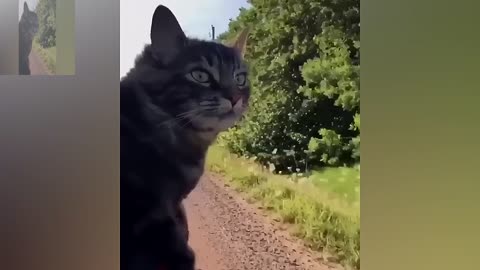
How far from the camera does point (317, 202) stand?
1881 millimetres

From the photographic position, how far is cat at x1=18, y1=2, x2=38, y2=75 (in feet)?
7.29

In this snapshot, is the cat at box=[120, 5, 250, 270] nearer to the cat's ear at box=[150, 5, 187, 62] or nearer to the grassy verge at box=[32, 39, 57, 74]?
the cat's ear at box=[150, 5, 187, 62]

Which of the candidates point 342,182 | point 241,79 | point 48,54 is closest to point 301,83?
point 241,79

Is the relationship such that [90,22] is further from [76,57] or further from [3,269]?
[3,269]

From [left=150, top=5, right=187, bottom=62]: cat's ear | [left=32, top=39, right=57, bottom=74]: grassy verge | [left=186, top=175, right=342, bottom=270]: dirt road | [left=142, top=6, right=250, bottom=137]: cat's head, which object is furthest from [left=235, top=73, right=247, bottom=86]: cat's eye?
[left=32, top=39, right=57, bottom=74]: grassy verge

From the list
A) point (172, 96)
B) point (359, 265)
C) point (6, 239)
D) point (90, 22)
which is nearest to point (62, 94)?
point (90, 22)

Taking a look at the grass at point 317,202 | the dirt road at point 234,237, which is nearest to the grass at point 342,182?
the grass at point 317,202

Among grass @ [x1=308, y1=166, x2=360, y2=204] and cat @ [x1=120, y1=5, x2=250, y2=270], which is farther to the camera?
cat @ [x1=120, y1=5, x2=250, y2=270]

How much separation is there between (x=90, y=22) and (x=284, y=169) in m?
0.90

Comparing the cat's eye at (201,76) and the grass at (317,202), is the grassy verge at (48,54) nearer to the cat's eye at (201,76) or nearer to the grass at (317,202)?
the cat's eye at (201,76)

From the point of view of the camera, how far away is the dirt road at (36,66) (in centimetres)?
220

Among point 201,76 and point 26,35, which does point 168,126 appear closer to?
point 201,76

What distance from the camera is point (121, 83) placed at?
2096mm

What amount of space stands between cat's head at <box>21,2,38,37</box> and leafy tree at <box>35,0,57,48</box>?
0.7 inches
